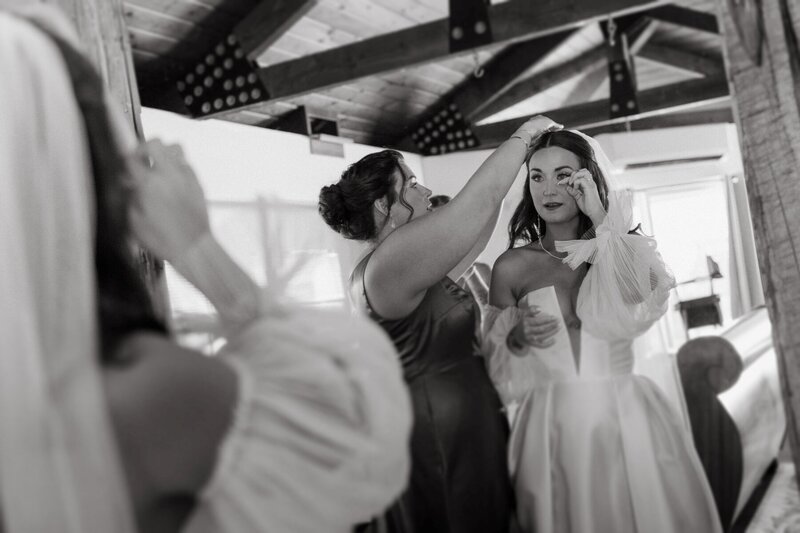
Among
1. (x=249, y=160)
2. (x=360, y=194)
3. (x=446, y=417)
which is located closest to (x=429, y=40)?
(x=249, y=160)

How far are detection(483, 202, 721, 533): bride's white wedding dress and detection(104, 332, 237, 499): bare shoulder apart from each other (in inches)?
29.5

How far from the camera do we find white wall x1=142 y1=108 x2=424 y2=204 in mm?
1421

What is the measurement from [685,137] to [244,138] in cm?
105

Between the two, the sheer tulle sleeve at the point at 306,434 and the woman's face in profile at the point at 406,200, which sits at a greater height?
the woman's face in profile at the point at 406,200

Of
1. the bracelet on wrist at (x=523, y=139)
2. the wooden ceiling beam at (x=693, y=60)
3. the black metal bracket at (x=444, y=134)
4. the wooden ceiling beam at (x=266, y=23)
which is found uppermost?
the wooden ceiling beam at (x=266, y=23)

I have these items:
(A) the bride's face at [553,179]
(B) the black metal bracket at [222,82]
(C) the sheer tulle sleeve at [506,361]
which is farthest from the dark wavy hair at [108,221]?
(B) the black metal bracket at [222,82]

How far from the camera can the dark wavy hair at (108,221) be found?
24.0 inches

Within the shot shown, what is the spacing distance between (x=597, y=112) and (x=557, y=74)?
76 centimetres

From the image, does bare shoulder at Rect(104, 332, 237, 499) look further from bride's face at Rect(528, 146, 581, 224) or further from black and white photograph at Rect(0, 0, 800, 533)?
bride's face at Rect(528, 146, 581, 224)

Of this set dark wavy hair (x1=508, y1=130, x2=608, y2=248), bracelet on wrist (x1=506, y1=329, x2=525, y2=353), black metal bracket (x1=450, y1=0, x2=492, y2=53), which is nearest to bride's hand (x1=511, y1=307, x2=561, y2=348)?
bracelet on wrist (x1=506, y1=329, x2=525, y2=353)

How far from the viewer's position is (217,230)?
1.27 metres

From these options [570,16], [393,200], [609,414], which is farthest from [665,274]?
[570,16]

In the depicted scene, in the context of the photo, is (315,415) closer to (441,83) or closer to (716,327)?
(716,327)

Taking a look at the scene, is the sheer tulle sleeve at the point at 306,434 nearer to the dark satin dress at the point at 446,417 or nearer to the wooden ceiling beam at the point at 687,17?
the dark satin dress at the point at 446,417
